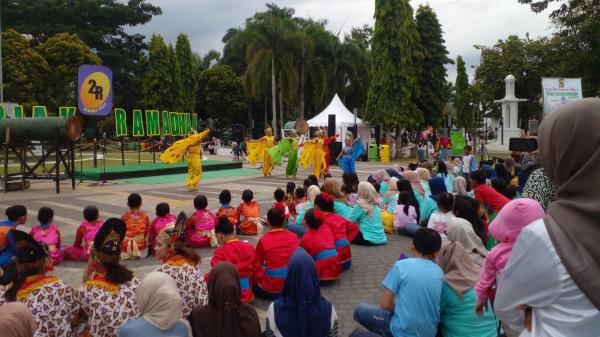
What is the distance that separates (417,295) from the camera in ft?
12.6

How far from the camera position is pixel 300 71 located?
44.5 m

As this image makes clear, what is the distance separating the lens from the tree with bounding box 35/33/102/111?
4038 centimetres

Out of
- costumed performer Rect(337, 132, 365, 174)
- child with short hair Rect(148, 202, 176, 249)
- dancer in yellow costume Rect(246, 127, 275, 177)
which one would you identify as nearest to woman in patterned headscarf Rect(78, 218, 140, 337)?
child with short hair Rect(148, 202, 176, 249)

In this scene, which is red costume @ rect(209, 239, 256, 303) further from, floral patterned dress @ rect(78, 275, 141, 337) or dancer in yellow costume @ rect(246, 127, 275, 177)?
dancer in yellow costume @ rect(246, 127, 275, 177)

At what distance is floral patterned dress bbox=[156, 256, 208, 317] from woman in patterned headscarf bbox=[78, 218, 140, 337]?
495 mm

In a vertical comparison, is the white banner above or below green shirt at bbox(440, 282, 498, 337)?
above

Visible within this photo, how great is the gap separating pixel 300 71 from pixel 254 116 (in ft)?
54.4

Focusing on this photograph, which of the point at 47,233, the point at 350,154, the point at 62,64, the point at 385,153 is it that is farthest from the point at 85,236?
the point at 62,64

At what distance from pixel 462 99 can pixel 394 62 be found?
42.1 ft

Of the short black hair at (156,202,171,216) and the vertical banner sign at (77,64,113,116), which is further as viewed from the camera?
the vertical banner sign at (77,64,113,116)

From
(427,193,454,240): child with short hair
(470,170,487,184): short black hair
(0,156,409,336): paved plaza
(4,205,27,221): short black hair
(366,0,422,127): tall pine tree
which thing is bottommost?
(0,156,409,336): paved plaza

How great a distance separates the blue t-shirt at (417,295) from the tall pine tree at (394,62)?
2861 centimetres

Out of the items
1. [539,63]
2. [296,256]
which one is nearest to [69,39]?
[539,63]

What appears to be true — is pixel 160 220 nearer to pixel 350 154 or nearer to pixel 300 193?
pixel 300 193
